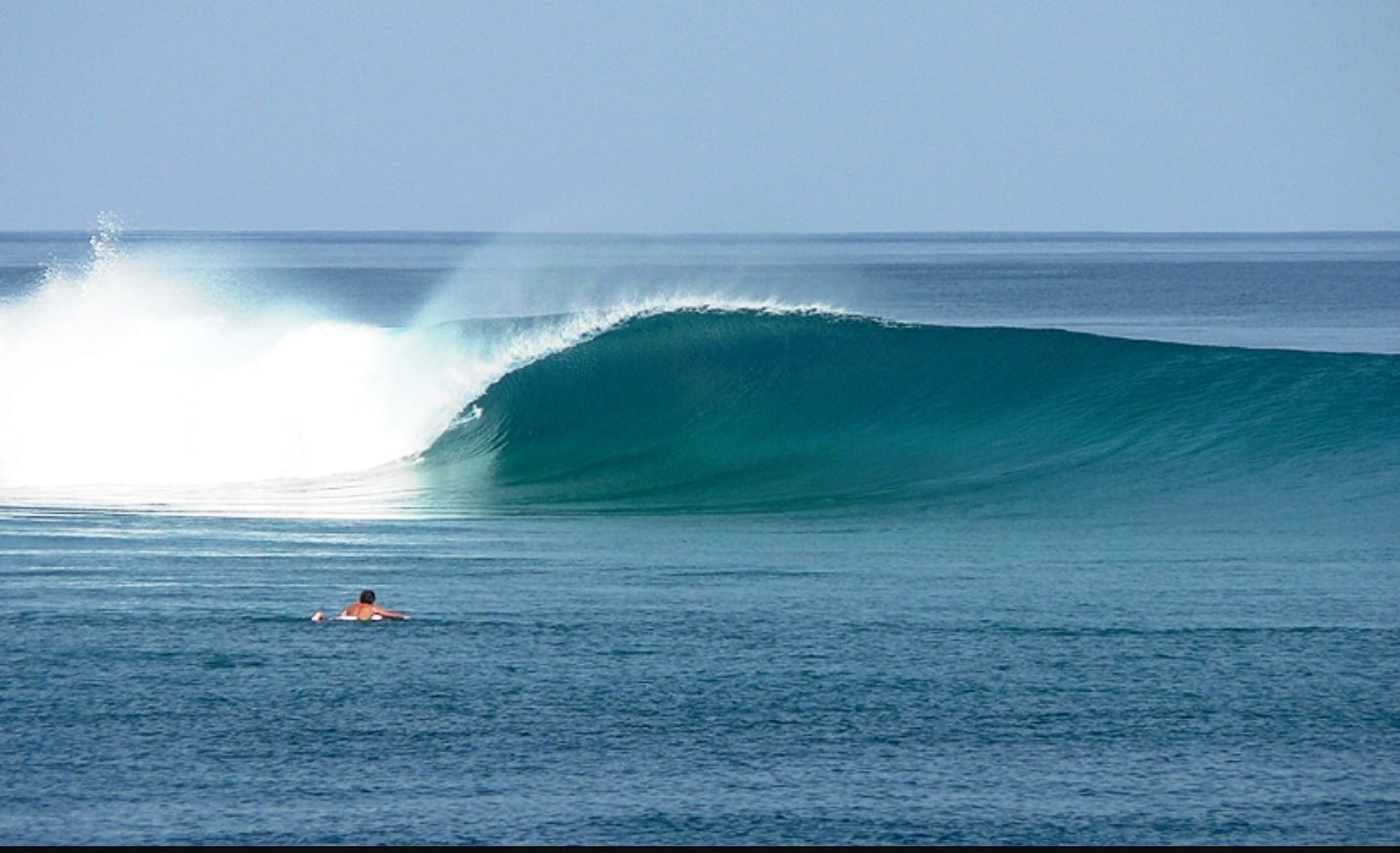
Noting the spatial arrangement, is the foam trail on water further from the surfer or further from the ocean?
the surfer

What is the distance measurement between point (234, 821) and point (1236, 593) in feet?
27.5

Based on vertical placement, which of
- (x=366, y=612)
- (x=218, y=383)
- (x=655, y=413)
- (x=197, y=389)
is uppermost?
(x=218, y=383)

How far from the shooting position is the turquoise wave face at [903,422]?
22.4 m

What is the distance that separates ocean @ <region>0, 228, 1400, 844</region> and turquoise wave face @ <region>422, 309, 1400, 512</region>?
0.08m

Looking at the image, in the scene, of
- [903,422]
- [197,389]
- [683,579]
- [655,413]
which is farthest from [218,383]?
[683,579]

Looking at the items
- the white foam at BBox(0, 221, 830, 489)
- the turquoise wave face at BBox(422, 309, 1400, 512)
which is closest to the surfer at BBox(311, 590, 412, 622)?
the turquoise wave face at BBox(422, 309, 1400, 512)

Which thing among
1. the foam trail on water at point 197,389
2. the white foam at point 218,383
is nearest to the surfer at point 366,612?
the white foam at point 218,383

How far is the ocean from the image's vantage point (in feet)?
33.8

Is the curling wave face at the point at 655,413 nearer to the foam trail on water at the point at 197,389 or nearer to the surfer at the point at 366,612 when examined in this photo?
the foam trail on water at the point at 197,389

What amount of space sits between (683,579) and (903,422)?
10884mm

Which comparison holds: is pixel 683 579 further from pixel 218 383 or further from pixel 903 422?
pixel 218 383

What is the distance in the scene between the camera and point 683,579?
1630 centimetres

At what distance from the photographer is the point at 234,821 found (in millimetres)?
9758

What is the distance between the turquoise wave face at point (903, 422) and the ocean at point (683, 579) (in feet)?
→ 0.26
